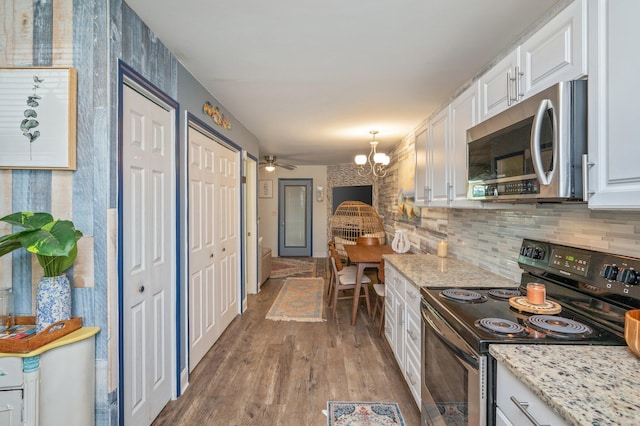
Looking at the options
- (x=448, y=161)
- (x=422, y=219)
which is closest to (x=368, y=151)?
(x=422, y=219)

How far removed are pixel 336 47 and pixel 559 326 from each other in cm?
189

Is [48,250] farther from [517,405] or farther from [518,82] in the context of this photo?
[518,82]

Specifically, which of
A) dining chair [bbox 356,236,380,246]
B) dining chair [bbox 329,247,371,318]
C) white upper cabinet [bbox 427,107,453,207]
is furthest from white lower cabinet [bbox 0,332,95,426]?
dining chair [bbox 356,236,380,246]

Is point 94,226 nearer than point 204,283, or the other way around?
point 94,226

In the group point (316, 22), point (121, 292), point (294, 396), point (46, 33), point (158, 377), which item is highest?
point (316, 22)

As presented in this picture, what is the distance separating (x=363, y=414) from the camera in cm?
209

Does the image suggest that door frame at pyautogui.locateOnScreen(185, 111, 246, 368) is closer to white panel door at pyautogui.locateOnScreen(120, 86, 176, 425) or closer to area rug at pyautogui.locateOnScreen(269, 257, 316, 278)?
white panel door at pyautogui.locateOnScreen(120, 86, 176, 425)

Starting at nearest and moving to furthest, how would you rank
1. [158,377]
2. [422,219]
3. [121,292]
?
[121,292] < [158,377] < [422,219]

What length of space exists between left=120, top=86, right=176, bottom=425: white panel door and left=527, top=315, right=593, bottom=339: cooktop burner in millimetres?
1956

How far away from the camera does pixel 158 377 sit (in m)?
2.07

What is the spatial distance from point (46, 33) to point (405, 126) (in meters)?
3.53

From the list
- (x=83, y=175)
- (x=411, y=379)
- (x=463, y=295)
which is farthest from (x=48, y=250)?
(x=411, y=379)

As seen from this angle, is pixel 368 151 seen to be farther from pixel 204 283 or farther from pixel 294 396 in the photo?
pixel 294 396

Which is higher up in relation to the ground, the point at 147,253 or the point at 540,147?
the point at 540,147
